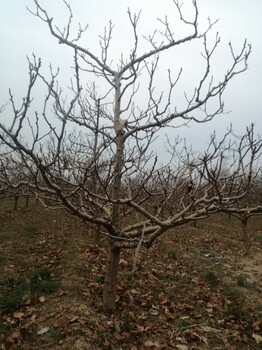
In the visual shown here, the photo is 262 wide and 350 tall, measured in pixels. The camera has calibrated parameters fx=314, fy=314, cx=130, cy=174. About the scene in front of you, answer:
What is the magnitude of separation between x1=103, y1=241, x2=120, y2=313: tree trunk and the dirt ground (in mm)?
166

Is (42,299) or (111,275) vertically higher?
(111,275)

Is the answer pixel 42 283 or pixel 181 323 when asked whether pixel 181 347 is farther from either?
pixel 42 283

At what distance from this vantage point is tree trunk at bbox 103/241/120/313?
4.48 meters

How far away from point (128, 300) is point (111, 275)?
3.30 ft

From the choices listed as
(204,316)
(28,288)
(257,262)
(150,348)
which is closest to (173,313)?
(204,316)

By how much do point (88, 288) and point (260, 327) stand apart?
2853 millimetres

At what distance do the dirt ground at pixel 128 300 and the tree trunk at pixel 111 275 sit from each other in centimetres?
17

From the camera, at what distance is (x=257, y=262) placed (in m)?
9.31

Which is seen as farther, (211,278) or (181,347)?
(211,278)

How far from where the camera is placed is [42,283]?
552 cm

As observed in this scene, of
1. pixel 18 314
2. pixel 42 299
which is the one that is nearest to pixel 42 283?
pixel 42 299

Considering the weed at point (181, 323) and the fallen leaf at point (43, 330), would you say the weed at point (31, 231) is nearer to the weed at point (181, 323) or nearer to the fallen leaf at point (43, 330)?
the fallen leaf at point (43, 330)

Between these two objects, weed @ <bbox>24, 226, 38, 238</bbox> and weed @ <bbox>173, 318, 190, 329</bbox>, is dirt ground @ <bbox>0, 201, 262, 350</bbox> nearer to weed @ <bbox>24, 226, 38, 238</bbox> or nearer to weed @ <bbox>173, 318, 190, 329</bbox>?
weed @ <bbox>173, 318, 190, 329</bbox>

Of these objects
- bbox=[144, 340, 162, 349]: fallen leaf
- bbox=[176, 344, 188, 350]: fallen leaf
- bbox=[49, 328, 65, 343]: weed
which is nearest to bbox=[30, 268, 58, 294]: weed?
bbox=[49, 328, 65, 343]: weed
